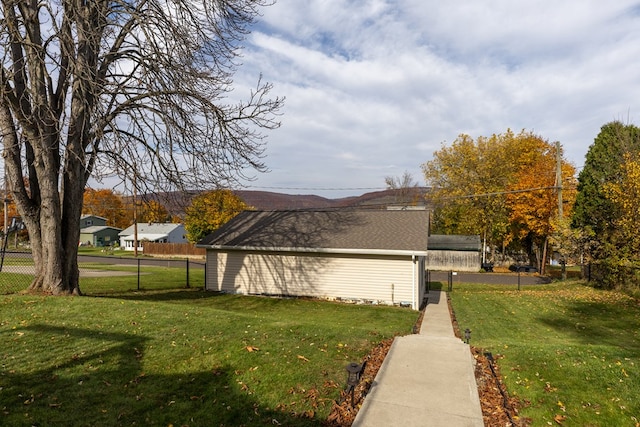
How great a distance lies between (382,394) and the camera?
5707mm

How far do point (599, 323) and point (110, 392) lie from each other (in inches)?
553

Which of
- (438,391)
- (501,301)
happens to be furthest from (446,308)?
(438,391)

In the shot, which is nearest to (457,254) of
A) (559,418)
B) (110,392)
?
(559,418)

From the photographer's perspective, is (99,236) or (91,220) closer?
(99,236)

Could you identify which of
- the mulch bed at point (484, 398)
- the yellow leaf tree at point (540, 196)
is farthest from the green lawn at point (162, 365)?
the yellow leaf tree at point (540, 196)

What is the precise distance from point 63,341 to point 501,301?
15.8 m

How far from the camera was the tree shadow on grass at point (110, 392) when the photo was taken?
4.70m

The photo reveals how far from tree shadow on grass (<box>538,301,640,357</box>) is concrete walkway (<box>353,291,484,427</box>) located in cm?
491

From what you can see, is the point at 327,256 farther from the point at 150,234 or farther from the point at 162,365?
the point at 150,234

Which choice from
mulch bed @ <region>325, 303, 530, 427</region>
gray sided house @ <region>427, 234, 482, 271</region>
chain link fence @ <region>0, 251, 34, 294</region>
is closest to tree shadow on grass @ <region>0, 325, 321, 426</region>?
mulch bed @ <region>325, 303, 530, 427</region>

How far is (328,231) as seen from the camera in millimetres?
16734

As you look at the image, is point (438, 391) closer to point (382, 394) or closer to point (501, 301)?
point (382, 394)

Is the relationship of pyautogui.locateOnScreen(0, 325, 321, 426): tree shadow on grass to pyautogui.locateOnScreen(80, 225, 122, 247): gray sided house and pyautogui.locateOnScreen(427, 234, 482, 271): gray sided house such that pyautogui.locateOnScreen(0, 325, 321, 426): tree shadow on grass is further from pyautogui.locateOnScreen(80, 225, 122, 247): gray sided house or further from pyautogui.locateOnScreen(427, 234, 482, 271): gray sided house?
pyautogui.locateOnScreen(80, 225, 122, 247): gray sided house

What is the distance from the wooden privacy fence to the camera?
45.9m
